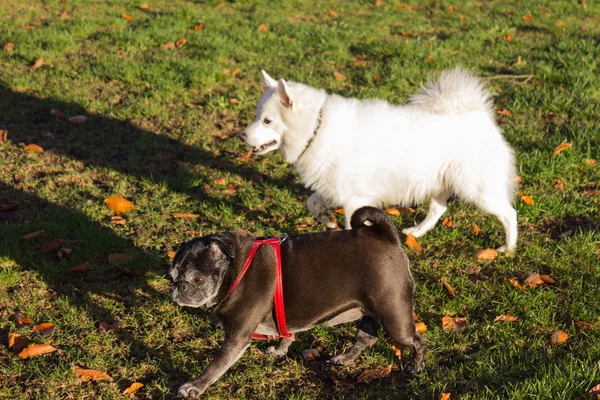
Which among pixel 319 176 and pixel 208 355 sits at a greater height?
pixel 319 176

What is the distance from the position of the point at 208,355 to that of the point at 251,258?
31.3 inches

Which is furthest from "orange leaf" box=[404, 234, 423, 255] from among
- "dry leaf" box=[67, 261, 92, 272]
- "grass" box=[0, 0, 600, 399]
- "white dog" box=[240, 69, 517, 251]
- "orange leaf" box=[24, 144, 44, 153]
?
"orange leaf" box=[24, 144, 44, 153]

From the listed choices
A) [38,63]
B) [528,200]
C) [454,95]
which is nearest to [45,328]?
[454,95]

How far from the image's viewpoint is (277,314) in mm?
3238

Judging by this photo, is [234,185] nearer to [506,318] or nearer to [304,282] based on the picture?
[304,282]

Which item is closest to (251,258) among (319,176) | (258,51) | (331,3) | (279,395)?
(279,395)

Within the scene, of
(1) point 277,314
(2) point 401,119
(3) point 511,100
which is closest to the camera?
(1) point 277,314

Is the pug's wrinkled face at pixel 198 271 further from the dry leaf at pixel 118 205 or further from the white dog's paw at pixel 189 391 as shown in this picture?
the dry leaf at pixel 118 205

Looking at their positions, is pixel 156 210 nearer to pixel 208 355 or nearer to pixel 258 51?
pixel 208 355

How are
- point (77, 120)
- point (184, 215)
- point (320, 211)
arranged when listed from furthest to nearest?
1. point (77, 120)
2. point (184, 215)
3. point (320, 211)

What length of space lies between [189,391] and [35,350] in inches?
39.6

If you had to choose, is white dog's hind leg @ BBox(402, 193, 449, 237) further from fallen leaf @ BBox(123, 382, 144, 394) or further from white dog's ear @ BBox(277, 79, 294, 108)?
fallen leaf @ BBox(123, 382, 144, 394)

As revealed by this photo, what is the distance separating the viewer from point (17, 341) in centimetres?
356

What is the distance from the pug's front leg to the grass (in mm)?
211
